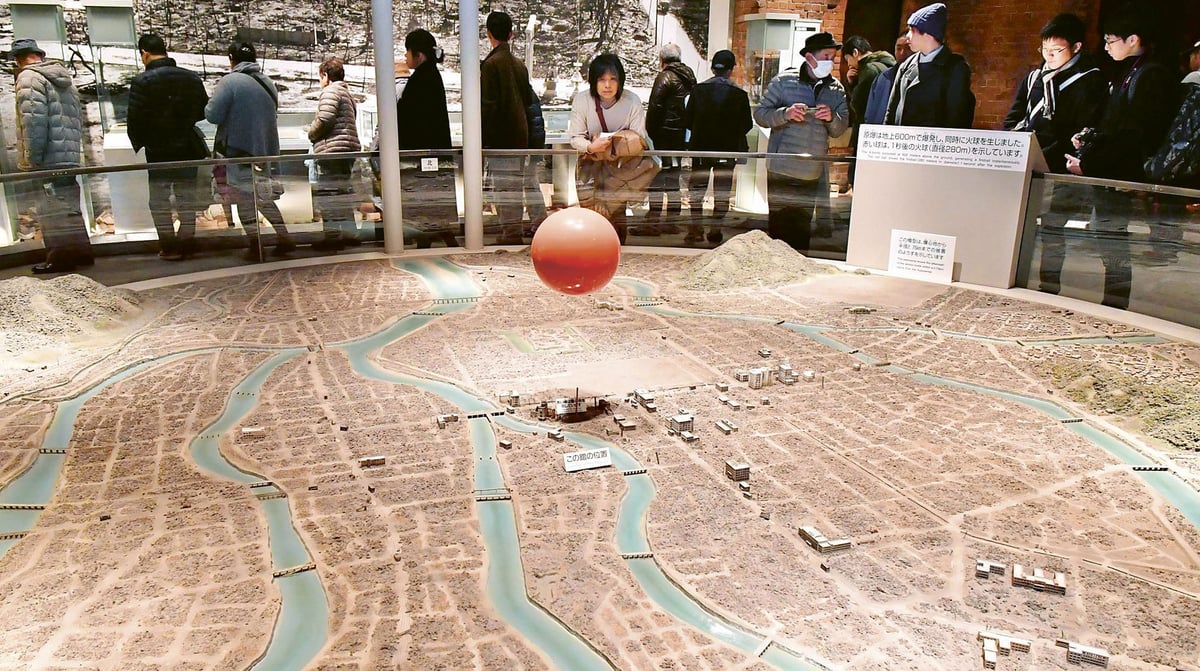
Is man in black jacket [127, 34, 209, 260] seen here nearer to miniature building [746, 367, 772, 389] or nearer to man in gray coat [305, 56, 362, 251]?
man in gray coat [305, 56, 362, 251]

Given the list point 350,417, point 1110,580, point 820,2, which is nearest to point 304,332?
point 350,417

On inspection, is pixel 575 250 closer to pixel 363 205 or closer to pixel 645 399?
pixel 645 399

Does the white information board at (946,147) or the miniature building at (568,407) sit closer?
the miniature building at (568,407)

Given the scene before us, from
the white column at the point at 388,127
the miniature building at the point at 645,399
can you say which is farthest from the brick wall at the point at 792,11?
the miniature building at the point at 645,399

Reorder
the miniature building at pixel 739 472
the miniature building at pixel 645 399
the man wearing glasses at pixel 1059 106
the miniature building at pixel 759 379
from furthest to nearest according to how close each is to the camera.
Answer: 1. the man wearing glasses at pixel 1059 106
2. the miniature building at pixel 759 379
3. the miniature building at pixel 645 399
4. the miniature building at pixel 739 472

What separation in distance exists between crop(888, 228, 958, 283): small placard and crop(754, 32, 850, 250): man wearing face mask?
1124 mm

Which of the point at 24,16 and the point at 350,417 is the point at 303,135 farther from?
the point at 350,417

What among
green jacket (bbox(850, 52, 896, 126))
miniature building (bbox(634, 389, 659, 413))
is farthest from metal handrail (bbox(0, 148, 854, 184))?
miniature building (bbox(634, 389, 659, 413))

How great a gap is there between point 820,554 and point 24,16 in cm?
1067

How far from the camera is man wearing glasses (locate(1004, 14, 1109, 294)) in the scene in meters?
9.64

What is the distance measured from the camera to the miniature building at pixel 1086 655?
147 inches

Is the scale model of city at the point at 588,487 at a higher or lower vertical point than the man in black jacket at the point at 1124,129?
lower

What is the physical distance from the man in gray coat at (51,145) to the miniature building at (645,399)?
6.68 meters

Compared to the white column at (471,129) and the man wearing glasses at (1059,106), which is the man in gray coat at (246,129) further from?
the man wearing glasses at (1059,106)
